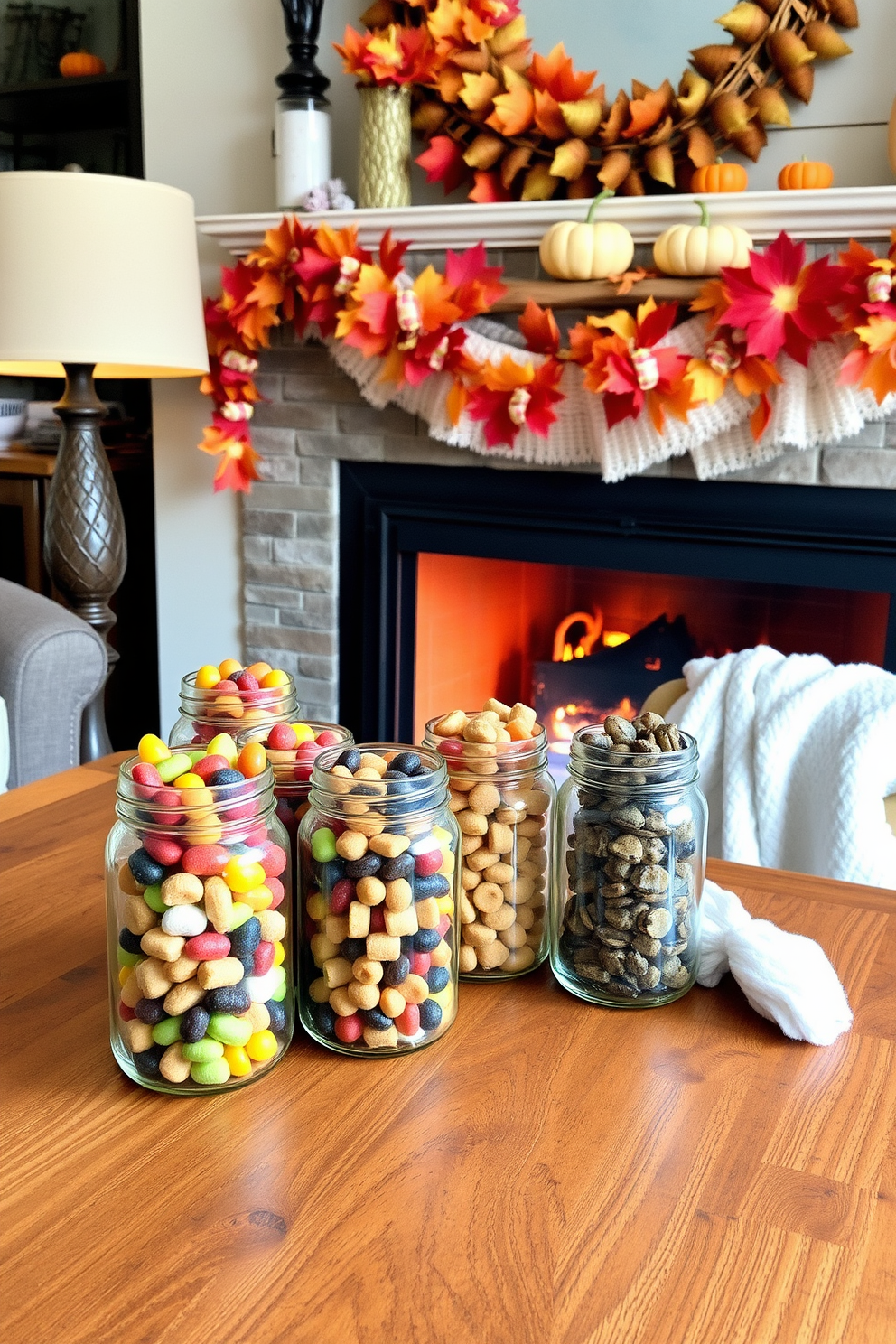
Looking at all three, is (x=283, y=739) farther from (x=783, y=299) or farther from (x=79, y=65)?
(x=79, y=65)

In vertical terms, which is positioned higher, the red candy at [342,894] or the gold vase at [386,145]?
the gold vase at [386,145]

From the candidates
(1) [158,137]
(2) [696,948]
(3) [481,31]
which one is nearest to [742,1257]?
(2) [696,948]

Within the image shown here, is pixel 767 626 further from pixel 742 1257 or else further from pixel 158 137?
pixel 742 1257

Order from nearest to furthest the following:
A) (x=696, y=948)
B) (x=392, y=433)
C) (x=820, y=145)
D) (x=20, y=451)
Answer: (x=696, y=948) < (x=820, y=145) < (x=392, y=433) < (x=20, y=451)

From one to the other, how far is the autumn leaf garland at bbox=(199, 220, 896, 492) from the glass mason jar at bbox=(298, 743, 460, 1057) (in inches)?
56.2

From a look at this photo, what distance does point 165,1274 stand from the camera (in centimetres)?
52

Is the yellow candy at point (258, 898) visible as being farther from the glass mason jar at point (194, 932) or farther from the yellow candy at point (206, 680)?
the yellow candy at point (206, 680)

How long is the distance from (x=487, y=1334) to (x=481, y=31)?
83.6 inches

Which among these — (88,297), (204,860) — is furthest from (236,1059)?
(88,297)

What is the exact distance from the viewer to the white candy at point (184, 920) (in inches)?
24.6

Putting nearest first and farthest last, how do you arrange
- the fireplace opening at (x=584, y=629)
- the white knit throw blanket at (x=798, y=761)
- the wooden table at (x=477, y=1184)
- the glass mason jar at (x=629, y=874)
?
1. the wooden table at (x=477, y=1184)
2. the glass mason jar at (x=629, y=874)
3. the white knit throw blanket at (x=798, y=761)
4. the fireplace opening at (x=584, y=629)

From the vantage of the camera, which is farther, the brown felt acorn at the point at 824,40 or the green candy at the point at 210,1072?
the brown felt acorn at the point at 824,40

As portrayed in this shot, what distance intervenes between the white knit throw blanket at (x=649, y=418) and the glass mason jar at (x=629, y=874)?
138cm

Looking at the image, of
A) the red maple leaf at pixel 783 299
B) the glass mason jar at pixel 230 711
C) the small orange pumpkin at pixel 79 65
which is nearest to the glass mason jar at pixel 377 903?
the glass mason jar at pixel 230 711
